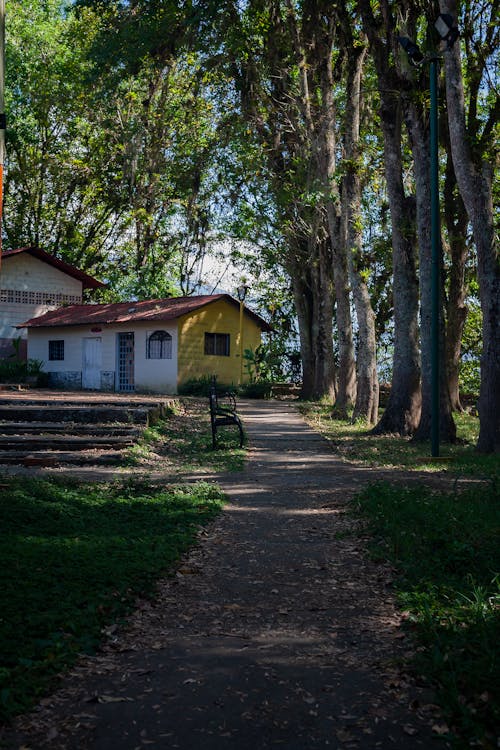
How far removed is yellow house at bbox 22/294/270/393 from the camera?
3359cm

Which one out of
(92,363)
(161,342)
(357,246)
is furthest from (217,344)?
(357,246)

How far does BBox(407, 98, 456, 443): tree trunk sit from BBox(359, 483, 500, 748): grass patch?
5.93m

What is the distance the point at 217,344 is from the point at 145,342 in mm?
3455

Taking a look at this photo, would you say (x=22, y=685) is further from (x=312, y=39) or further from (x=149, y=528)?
(x=312, y=39)

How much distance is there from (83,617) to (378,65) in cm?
1483

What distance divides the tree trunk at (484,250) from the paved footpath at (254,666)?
21.3 ft

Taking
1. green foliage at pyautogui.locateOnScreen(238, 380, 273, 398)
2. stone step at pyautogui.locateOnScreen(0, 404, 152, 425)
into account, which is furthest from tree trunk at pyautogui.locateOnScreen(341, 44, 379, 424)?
green foliage at pyautogui.locateOnScreen(238, 380, 273, 398)

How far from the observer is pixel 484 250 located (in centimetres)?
1315

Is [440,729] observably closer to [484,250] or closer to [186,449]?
[484,250]

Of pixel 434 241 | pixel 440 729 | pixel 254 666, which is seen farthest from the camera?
pixel 434 241

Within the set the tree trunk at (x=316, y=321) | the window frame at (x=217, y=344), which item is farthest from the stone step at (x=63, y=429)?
the window frame at (x=217, y=344)

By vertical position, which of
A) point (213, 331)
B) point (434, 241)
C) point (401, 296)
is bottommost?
point (401, 296)

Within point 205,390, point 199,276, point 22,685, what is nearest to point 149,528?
point 22,685

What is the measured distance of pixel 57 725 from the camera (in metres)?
3.55
